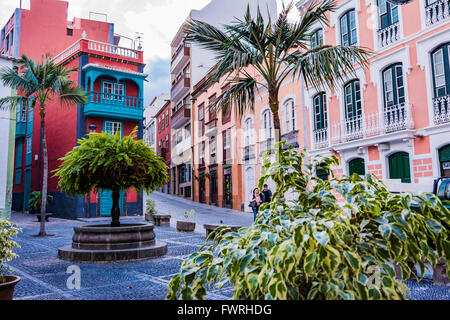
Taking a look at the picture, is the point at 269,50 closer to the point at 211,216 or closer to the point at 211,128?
the point at 211,216

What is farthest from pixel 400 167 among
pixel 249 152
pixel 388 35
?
pixel 249 152

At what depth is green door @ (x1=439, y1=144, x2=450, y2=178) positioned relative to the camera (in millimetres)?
12984

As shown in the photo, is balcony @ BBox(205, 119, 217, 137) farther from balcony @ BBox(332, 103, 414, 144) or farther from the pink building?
balcony @ BBox(332, 103, 414, 144)

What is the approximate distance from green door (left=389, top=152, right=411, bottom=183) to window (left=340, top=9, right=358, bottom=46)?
5.63 metres

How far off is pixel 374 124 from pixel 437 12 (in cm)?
462

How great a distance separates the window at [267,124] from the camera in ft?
76.6

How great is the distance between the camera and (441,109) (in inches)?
512

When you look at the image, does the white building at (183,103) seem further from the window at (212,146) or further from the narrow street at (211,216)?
the narrow street at (211,216)

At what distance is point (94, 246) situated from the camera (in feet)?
27.9

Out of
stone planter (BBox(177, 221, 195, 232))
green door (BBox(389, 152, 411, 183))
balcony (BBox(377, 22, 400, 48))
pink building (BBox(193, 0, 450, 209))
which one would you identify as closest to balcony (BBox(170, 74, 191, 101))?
pink building (BBox(193, 0, 450, 209))
